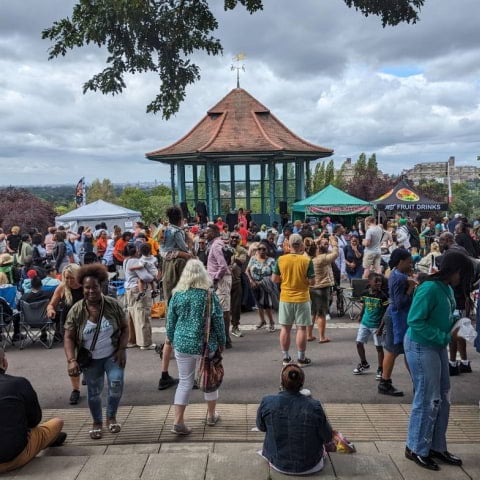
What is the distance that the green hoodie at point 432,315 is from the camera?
4016 millimetres

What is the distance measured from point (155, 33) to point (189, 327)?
9.99 ft

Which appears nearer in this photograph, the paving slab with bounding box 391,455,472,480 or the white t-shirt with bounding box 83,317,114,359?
the paving slab with bounding box 391,455,472,480

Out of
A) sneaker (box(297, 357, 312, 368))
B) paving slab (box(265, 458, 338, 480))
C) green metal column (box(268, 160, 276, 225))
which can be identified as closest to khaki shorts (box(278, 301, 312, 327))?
sneaker (box(297, 357, 312, 368))

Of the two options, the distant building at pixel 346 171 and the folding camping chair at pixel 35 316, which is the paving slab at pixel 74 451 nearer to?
the folding camping chair at pixel 35 316

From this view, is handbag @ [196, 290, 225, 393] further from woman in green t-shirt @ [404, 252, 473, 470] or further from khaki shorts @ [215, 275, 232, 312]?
khaki shorts @ [215, 275, 232, 312]

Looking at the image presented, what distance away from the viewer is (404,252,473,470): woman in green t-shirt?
402cm

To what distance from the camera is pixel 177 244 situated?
643cm

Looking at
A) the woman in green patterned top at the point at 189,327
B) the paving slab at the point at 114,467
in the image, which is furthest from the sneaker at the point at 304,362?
the paving slab at the point at 114,467

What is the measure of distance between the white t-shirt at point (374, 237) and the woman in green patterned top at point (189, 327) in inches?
261

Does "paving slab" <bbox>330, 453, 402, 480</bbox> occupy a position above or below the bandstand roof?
below

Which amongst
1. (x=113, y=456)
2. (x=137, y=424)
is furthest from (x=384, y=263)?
(x=113, y=456)

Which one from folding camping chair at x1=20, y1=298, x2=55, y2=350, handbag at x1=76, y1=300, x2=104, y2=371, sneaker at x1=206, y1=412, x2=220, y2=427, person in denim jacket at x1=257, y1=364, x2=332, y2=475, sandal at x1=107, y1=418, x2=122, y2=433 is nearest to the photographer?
person in denim jacket at x1=257, y1=364, x2=332, y2=475

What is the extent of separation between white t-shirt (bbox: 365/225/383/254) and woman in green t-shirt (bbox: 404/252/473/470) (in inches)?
266

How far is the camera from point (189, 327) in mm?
4773
